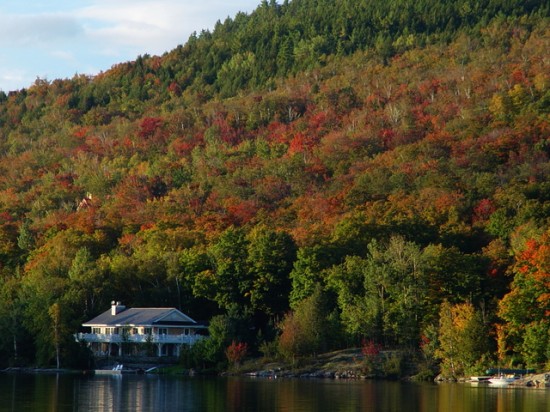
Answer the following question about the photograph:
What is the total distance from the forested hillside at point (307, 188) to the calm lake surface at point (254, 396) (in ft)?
24.7

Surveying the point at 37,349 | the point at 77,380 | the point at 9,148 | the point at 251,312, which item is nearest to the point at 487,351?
the point at 251,312

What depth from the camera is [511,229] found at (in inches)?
3445

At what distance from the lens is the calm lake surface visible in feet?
163

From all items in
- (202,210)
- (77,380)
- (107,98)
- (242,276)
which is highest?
(107,98)

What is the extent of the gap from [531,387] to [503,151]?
56.8 meters

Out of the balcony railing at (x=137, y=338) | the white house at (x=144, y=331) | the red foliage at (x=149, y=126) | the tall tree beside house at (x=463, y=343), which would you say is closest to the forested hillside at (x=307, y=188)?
the tall tree beside house at (x=463, y=343)

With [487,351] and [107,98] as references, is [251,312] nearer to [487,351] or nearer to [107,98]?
[487,351]

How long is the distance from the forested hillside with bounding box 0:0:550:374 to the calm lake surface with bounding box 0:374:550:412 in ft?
24.7

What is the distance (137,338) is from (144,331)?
2.88 feet

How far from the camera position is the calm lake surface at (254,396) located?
49625 mm

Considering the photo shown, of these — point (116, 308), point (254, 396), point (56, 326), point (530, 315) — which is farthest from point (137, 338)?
point (530, 315)

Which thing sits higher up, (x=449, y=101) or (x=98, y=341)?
(x=449, y=101)

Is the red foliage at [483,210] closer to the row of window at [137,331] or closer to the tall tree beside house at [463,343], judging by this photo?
the tall tree beside house at [463,343]

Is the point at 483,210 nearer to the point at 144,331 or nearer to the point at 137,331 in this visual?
the point at 144,331
